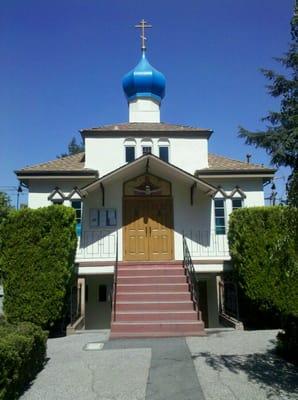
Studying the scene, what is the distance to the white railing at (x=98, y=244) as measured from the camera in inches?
589

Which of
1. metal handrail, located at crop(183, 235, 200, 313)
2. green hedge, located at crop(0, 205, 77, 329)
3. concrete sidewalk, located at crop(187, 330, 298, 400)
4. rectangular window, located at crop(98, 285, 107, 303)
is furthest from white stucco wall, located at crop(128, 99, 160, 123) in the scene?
concrete sidewalk, located at crop(187, 330, 298, 400)

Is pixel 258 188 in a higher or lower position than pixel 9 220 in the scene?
higher

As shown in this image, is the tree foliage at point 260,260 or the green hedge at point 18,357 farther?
the tree foliage at point 260,260

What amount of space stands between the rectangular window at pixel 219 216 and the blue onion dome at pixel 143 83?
23.1 ft

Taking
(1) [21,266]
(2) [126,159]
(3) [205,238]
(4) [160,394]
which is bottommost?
(4) [160,394]

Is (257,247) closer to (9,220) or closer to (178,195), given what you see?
(178,195)

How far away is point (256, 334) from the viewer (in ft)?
35.9

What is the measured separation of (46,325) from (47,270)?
5.01 feet

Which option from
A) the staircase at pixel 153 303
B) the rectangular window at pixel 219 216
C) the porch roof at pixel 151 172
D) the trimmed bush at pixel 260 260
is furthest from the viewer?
the rectangular window at pixel 219 216

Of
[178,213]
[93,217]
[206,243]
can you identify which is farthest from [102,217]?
[206,243]

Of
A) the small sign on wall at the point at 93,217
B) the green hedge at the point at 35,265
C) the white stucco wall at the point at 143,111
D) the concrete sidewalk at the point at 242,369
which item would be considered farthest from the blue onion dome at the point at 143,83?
the concrete sidewalk at the point at 242,369

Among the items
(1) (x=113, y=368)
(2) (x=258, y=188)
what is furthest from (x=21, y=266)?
(2) (x=258, y=188)

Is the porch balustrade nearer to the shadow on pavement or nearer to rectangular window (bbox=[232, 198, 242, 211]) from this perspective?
rectangular window (bbox=[232, 198, 242, 211])

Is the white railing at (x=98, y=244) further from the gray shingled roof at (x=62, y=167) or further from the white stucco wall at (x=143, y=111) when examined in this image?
the white stucco wall at (x=143, y=111)
